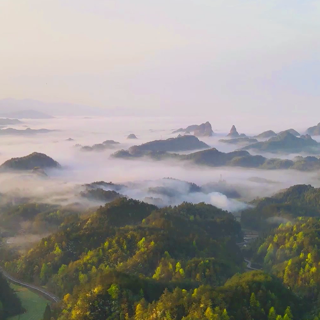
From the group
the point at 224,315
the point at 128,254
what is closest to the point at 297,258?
the point at 128,254

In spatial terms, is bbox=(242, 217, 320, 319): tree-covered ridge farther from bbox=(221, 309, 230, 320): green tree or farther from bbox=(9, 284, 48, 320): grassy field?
bbox=(9, 284, 48, 320): grassy field

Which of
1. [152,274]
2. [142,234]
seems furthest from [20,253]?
[152,274]

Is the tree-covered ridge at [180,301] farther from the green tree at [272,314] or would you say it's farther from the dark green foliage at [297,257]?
the dark green foliage at [297,257]

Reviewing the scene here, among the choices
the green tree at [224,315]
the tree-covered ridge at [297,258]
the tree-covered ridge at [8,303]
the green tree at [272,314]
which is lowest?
the tree-covered ridge at [8,303]

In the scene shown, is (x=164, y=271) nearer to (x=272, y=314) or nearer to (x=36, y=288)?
(x=36, y=288)

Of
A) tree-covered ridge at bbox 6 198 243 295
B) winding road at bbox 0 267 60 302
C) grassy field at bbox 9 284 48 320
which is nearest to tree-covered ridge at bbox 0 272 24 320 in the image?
grassy field at bbox 9 284 48 320

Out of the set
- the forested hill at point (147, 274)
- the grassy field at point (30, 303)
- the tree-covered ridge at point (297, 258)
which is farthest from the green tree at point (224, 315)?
the grassy field at point (30, 303)

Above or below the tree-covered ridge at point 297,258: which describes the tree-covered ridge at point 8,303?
below
